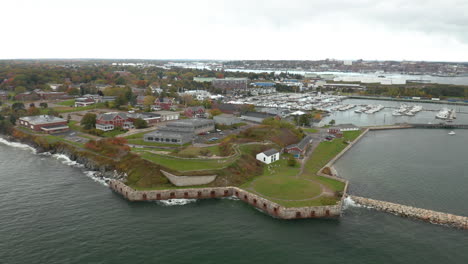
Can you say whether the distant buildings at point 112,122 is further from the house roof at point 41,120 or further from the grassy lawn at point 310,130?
the grassy lawn at point 310,130

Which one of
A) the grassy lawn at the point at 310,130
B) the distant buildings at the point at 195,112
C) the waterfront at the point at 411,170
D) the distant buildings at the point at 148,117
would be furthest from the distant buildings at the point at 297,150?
the distant buildings at the point at 195,112

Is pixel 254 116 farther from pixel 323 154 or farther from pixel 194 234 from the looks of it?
pixel 194 234

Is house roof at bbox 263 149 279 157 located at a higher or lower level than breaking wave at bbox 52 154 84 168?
higher

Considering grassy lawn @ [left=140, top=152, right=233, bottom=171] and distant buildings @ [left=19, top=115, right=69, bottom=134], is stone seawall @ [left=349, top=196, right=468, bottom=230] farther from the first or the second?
distant buildings @ [left=19, top=115, right=69, bottom=134]

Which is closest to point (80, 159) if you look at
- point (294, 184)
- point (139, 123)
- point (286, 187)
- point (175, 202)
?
point (139, 123)

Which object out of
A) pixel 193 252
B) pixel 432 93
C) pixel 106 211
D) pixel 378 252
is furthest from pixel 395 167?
pixel 432 93

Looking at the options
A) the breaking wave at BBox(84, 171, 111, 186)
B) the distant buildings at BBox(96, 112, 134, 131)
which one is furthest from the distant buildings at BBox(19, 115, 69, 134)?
the breaking wave at BBox(84, 171, 111, 186)

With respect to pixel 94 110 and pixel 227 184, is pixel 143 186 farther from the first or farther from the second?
pixel 94 110
